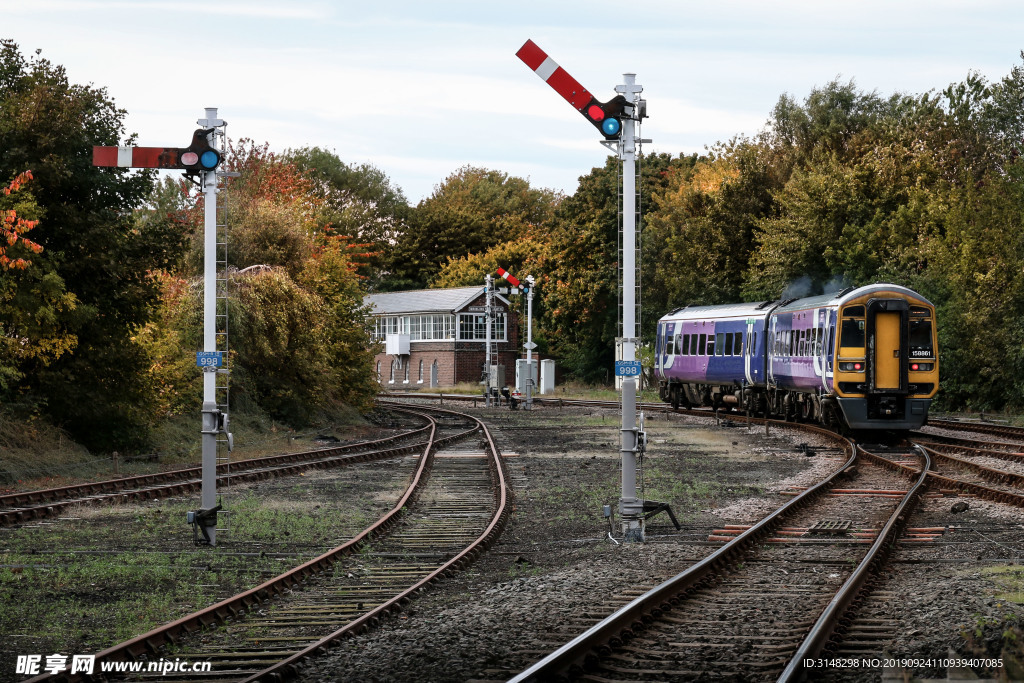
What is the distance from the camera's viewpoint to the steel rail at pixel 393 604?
25.9ft

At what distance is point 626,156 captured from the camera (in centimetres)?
1393

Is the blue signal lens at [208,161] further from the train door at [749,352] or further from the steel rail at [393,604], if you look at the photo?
the train door at [749,352]

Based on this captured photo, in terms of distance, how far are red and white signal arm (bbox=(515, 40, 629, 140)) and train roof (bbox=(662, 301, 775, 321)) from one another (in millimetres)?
22767

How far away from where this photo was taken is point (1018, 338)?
35906 mm

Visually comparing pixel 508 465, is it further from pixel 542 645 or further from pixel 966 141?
pixel 966 141

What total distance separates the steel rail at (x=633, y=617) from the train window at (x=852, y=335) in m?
12.9

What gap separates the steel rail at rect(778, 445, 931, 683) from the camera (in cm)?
777

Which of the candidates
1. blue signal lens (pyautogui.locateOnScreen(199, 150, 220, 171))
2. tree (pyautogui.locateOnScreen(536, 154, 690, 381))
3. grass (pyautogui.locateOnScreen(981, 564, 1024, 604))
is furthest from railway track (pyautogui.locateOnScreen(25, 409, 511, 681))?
tree (pyautogui.locateOnScreen(536, 154, 690, 381))

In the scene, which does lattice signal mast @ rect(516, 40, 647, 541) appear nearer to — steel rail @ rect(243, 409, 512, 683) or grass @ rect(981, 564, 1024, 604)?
steel rail @ rect(243, 409, 512, 683)

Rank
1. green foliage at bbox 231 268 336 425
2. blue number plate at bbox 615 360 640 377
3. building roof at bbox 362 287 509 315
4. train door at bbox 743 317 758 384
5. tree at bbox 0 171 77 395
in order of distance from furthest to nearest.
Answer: building roof at bbox 362 287 509 315 → train door at bbox 743 317 758 384 → green foliage at bbox 231 268 336 425 → tree at bbox 0 171 77 395 → blue number plate at bbox 615 360 640 377

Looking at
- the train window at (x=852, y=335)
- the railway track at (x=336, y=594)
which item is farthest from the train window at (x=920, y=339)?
the railway track at (x=336, y=594)

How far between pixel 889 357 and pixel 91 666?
857 inches

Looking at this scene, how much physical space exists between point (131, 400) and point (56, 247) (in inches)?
134

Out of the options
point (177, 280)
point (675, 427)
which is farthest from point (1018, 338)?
point (177, 280)
